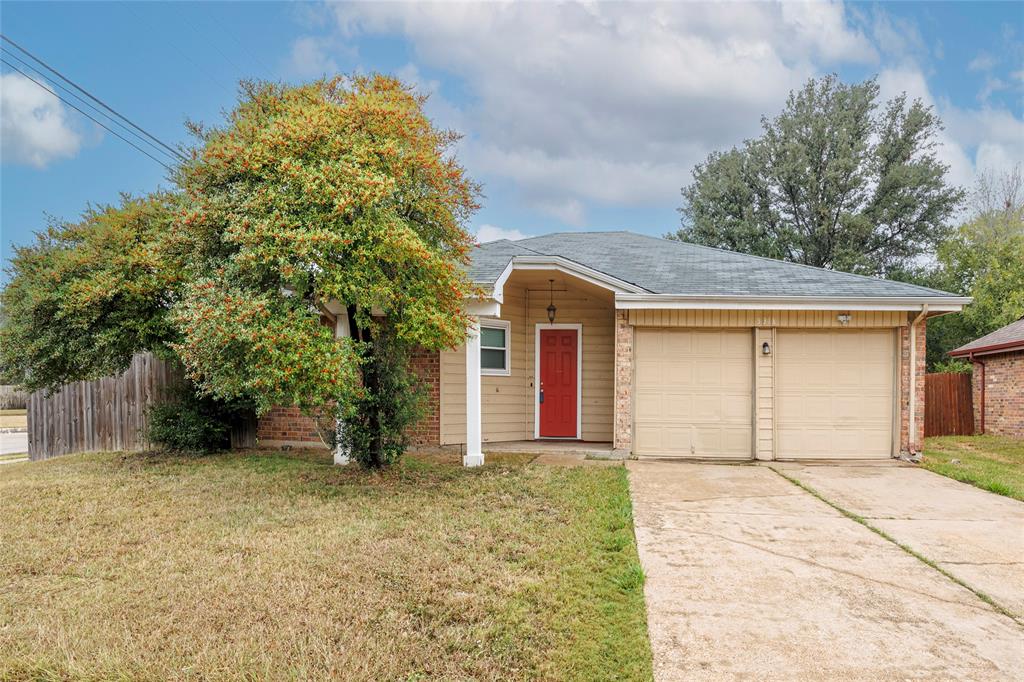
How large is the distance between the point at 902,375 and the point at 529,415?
241 inches

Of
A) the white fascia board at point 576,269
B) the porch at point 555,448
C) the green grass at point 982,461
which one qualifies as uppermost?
the white fascia board at point 576,269

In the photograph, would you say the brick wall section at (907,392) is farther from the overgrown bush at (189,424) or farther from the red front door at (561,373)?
the overgrown bush at (189,424)

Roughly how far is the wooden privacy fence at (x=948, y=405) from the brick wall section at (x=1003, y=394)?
18 cm

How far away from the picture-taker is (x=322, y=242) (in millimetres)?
6137

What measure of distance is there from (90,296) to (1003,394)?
18816 millimetres

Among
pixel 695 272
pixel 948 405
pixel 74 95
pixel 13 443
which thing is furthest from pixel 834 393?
pixel 13 443

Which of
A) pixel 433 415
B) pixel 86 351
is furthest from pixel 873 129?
pixel 86 351

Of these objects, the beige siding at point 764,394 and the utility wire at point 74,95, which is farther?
the utility wire at point 74,95

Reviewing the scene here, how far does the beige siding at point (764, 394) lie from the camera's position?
31.0ft

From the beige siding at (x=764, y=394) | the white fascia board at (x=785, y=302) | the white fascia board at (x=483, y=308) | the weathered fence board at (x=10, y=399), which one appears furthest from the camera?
the weathered fence board at (x=10, y=399)

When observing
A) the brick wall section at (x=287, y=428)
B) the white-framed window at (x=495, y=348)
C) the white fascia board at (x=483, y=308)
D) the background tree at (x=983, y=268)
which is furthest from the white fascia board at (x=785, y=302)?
the background tree at (x=983, y=268)

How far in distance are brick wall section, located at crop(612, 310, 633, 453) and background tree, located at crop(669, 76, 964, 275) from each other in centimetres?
1990

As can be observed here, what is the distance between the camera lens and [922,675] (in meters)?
2.95

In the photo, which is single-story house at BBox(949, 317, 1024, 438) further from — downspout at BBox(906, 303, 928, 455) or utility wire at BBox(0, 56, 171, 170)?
utility wire at BBox(0, 56, 171, 170)
